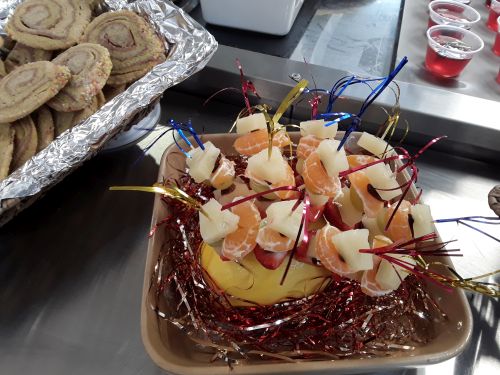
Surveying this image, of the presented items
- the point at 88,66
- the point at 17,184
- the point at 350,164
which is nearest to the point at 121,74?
the point at 88,66

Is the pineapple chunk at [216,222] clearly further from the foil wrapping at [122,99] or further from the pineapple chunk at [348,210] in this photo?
the foil wrapping at [122,99]

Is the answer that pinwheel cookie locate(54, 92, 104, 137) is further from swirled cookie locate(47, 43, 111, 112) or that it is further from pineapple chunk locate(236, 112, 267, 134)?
pineapple chunk locate(236, 112, 267, 134)

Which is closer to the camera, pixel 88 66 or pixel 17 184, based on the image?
pixel 17 184

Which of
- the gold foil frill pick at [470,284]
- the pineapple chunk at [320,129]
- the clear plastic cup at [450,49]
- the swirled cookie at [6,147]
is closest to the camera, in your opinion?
the gold foil frill pick at [470,284]

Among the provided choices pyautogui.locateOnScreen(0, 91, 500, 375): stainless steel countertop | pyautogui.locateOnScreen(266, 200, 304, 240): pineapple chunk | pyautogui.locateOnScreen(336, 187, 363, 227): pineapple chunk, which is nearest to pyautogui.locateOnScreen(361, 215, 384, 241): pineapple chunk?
pyautogui.locateOnScreen(336, 187, 363, 227): pineapple chunk

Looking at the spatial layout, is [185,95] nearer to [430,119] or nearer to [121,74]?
[121,74]

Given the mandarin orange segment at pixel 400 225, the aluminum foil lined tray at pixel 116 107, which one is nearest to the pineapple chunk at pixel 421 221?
the mandarin orange segment at pixel 400 225

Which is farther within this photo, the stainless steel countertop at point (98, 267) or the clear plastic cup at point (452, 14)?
the clear plastic cup at point (452, 14)
